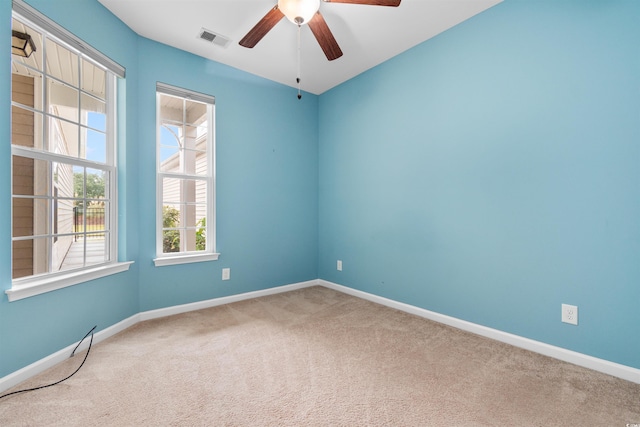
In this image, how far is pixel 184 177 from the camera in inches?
118

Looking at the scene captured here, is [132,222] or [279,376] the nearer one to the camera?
[279,376]

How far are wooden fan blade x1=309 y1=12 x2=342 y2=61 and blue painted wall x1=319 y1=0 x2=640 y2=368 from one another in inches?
39.1

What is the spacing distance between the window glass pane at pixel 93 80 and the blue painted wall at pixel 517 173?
258cm

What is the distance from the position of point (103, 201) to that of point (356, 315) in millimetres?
2530

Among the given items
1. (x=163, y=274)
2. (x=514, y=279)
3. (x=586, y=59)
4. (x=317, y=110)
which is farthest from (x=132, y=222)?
(x=586, y=59)

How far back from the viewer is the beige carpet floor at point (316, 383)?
4.79 ft

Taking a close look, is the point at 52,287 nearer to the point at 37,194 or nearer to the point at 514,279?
the point at 37,194

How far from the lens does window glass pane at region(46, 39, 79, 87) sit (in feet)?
6.64

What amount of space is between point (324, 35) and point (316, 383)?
2.42 metres

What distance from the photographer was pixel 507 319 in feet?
7.46

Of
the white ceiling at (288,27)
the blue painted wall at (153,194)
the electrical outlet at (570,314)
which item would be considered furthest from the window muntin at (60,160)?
the electrical outlet at (570,314)

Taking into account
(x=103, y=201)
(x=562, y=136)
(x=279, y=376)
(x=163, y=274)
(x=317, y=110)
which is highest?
(x=317, y=110)

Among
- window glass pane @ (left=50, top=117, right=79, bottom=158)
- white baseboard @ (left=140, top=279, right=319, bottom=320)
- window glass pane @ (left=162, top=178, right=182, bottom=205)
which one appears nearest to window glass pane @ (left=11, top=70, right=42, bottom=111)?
window glass pane @ (left=50, top=117, right=79, bottom=158)

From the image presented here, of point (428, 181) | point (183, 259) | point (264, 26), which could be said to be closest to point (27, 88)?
point (264, 26)
